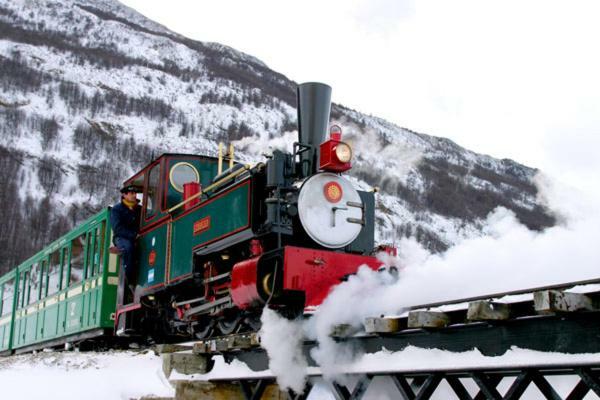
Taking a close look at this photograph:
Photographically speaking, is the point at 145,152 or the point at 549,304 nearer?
the point at 549,304

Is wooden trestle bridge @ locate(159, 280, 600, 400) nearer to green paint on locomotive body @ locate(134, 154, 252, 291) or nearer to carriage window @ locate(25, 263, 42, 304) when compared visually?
green paint on locomotive body @ locate(134, 154, 252, 291)

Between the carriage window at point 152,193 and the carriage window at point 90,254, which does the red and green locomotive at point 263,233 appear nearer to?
the carriage window at point 152,193

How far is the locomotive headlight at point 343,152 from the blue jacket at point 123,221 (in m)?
4.42

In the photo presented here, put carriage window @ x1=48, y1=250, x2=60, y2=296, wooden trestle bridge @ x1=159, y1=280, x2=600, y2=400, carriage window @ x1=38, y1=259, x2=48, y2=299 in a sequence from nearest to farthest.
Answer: wooden trestle bridge @ x1=159, y1=280, x2=600, y2=400, carriage window @ x1=48, y1=250, x2=60, y2=296, carriage window @ x1=38, y1=259, x2=48, y2=299

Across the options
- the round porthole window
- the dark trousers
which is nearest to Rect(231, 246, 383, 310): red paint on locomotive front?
the round porthole window

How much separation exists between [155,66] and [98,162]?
45.5 meters

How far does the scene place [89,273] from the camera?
12273 mm

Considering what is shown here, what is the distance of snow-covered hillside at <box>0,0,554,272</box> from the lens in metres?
67.5

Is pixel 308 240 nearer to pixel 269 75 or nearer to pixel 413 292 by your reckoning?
pixel 413 292

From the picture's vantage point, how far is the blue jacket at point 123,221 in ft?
35.2

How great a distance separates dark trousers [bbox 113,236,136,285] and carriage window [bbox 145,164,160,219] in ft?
1.90

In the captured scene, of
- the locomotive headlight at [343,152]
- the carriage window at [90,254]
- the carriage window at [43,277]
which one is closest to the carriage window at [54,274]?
the carriage window at [43,277]

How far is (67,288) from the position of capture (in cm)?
1331

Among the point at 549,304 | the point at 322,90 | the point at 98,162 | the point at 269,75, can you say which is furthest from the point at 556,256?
the point at 269,75
